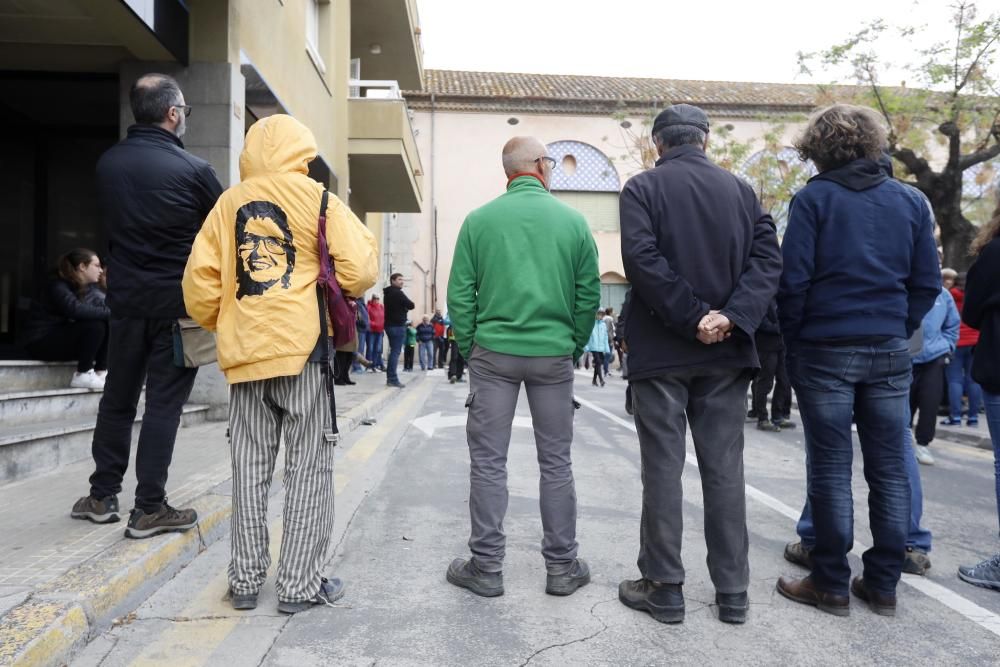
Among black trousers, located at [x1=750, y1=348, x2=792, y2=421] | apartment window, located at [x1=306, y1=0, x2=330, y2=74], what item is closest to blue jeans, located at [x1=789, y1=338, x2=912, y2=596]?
black trousers, located at [x1=750, y1=348, x2=792, y2=421]

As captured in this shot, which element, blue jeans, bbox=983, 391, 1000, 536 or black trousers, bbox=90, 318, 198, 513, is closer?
black trousers, bbox=90, 318, 198, 513

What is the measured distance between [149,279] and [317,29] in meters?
A: 10.6

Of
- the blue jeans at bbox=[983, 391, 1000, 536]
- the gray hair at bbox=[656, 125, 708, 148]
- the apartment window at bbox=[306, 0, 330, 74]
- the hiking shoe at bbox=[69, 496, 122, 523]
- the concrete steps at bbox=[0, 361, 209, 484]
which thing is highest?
the apartment window at bbox=[306, 0, 330, 74]

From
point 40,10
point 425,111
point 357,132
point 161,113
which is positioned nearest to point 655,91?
point 425,111

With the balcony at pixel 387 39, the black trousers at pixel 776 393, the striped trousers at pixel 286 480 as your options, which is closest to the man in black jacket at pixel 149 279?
the striped trousers at pixel 286 480

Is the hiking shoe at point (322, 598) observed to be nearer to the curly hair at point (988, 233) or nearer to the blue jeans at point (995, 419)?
the blue jeans at point (995, 419)

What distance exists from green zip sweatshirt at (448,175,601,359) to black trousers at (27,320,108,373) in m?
4.47

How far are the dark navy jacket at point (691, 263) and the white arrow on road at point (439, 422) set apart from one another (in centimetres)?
542

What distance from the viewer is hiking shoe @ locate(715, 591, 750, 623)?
316cm

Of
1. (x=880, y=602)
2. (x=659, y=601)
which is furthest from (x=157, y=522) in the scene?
(x=880, y=602)

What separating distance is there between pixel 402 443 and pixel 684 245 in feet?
16.1

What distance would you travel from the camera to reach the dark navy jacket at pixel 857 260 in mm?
3324

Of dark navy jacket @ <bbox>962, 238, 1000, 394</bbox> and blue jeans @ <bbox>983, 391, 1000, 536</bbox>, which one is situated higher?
dark navy jacket @ <bbox>962, 238, 1000, 394</bbox>

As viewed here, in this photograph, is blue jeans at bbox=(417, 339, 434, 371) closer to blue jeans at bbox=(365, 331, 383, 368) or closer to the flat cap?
blue jeans at bbox=(365, 331, 383, 368)
